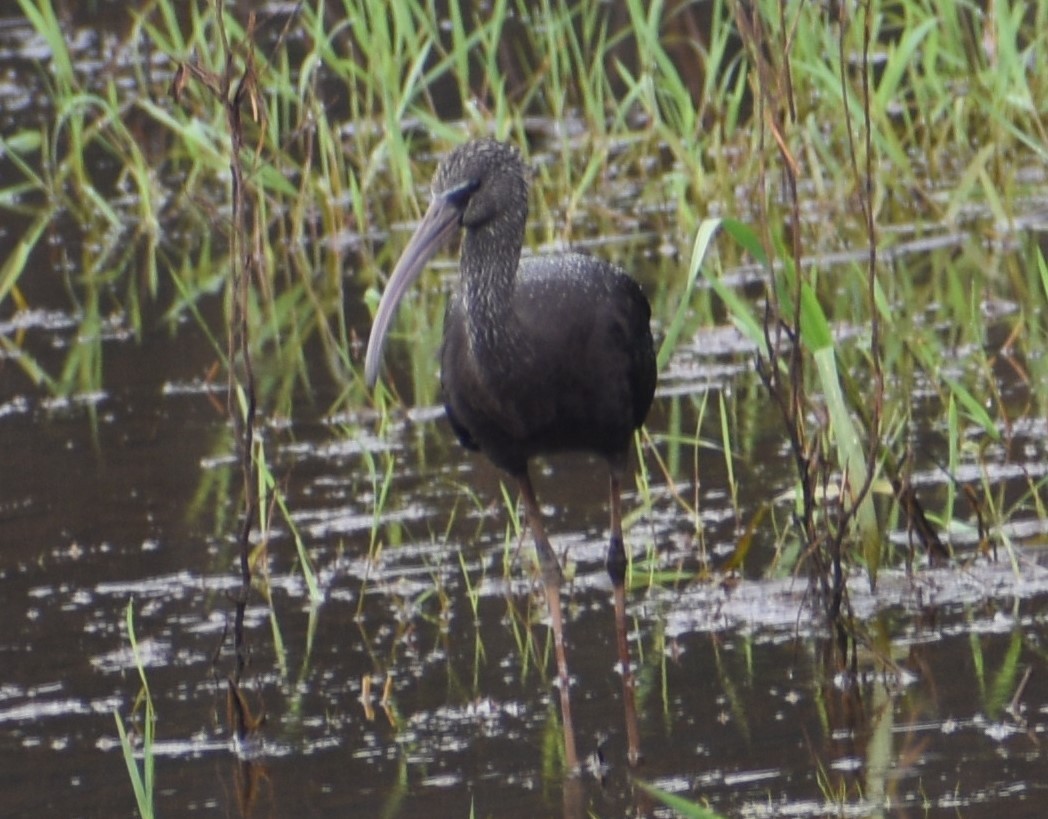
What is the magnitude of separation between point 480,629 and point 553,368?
0.69 metres

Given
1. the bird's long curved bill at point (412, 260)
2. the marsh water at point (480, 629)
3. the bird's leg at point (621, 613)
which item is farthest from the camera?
the bird's long curved bill at point (412, 260)

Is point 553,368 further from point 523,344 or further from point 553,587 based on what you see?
point 553,587

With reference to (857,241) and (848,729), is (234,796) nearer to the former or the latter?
(848,729)

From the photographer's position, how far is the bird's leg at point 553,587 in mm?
4312

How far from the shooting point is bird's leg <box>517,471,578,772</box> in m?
4.31

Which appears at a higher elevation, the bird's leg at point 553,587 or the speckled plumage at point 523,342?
the speckled plumage at point 523,342

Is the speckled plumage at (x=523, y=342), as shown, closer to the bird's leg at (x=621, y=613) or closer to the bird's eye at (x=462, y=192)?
the bird's eye at (x=462, y=192)

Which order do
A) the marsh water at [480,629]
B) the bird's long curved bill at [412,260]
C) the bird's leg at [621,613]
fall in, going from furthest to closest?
the bird's long curved bill at [412,260]
the bird's leg at [621,613]
the marsh water at [480,629]

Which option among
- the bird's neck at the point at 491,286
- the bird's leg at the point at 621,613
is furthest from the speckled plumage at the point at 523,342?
the bird's leg at the point at 621,613

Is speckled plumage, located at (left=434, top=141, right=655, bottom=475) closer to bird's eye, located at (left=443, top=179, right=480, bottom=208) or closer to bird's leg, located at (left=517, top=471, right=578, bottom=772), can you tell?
bird's eye, located at (left=443, top=179, right=480, bottom=208)

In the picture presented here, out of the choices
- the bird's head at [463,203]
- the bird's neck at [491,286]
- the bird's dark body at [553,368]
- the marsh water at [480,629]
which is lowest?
the marsh water at [480,629]

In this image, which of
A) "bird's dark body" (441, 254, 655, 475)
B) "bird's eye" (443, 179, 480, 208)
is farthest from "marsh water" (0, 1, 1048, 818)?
"bird's eye" (443, 179, 480, 208)

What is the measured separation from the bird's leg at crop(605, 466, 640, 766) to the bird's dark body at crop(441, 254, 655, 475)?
134 mm

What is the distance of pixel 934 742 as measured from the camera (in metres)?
3.95
